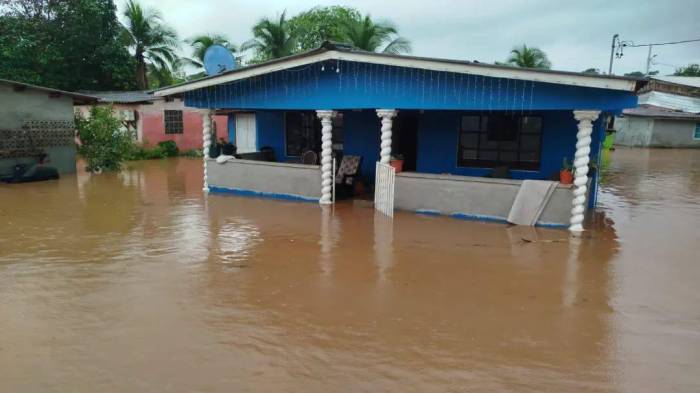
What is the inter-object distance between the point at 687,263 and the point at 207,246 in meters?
7.31

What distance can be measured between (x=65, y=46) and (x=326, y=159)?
2560 centimetres

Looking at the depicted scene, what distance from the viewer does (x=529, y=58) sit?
36.6 m

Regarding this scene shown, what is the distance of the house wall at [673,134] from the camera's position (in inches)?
1300

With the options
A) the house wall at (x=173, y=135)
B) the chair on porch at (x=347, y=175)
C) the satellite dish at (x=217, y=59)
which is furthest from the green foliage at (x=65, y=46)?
the chair on porch at (x=347, y=175)

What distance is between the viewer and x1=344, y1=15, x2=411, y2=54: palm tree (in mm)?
28297

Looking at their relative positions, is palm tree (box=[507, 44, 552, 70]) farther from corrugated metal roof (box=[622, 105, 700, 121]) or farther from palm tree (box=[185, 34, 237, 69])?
palm tree (box=[185, 34, 237, 69])

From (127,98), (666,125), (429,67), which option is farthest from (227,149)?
(666,125)

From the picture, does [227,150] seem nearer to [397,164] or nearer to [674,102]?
[397,164]

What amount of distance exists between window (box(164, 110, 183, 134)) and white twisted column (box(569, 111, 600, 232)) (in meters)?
21.0

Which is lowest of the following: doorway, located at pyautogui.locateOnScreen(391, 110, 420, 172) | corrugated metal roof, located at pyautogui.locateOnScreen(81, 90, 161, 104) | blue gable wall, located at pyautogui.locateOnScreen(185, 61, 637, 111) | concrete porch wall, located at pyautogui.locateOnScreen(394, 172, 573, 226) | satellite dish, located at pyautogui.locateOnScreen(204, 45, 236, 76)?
concrete porch wall, located at pyautogui.locateOnScreen(394, 172, 573, 226)

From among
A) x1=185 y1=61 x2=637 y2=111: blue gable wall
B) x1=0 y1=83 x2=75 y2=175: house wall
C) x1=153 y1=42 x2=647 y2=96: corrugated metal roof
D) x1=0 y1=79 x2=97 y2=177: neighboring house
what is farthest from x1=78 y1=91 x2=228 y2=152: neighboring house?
x1=153 y1=42 x2=647 y2=96: corrugated metal roof

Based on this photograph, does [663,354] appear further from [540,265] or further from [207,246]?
[207,246]

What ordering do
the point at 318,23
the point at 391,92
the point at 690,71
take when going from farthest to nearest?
1. the point at 690,71
2. the point at 318,23
3. the point at 391,92

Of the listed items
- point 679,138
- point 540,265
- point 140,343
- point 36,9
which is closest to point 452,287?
point 540,265
